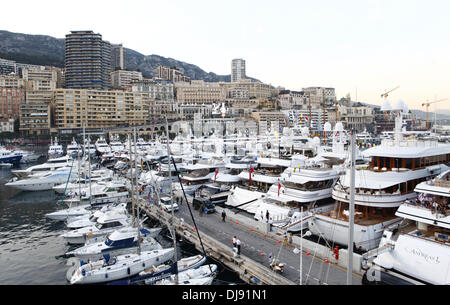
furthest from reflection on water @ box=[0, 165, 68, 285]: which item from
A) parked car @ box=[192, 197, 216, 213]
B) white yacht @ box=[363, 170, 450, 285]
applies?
white yacht @ box=[363, 170, 450, 285]

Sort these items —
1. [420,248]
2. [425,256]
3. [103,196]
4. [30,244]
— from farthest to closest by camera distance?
1. [103,196]
2. [30,244]
3. [420,248]
4. [425,256]

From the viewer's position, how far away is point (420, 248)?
15.1 metres

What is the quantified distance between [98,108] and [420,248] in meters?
126

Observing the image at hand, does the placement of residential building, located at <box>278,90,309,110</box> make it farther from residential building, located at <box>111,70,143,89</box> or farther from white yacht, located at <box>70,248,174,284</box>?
white yacht, located at <box>70,248,174,284</box>

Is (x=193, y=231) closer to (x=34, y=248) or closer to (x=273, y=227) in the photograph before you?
(x=273, y=227)

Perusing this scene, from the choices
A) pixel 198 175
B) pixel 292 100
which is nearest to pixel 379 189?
pixel 198 175

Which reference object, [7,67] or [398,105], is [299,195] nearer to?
[398,105]

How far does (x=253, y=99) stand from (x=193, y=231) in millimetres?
156024

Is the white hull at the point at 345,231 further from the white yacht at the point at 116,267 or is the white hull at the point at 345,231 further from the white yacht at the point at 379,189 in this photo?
the white yacht at the point at 116,267
